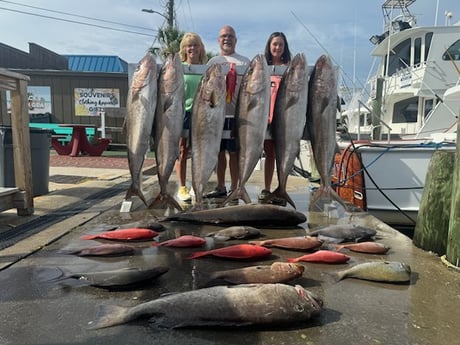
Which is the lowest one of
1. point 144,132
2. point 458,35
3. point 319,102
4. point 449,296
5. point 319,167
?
point 449,296

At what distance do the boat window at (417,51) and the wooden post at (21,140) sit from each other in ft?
49.7

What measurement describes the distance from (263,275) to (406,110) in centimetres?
1557

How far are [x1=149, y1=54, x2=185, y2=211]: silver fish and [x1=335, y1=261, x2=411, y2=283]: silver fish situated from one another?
90.9 inches

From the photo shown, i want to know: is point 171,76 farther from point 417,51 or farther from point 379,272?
point 417,51

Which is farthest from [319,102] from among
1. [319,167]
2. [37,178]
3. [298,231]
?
[37,178]

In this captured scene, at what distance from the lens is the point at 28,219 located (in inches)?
198

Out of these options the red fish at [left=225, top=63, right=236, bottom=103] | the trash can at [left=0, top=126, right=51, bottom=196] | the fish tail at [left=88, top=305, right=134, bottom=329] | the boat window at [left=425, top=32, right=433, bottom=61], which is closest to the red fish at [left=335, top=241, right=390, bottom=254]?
the fish tail at [left=88, top=305, right=134, bottom=329]

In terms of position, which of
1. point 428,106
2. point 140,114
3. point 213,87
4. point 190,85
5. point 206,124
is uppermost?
point 428,106

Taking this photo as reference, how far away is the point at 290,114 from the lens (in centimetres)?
479

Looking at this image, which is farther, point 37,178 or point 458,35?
point 458,35

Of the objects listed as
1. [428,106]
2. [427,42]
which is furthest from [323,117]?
[427,42]

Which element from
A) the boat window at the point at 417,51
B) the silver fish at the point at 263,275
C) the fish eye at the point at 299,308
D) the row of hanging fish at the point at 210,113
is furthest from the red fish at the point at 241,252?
the boat window at the point at 417,51

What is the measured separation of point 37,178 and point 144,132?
294 cm

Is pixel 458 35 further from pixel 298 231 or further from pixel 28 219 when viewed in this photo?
pixel 28 219
